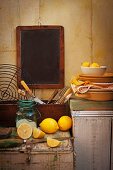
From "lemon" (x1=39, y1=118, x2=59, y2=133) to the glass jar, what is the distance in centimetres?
6

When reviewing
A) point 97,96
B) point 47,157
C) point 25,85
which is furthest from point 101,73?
point 47,157

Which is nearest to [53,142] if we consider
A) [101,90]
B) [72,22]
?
[101,90]

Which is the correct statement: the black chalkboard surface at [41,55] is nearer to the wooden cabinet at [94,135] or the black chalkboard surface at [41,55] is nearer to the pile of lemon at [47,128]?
the pile of lemon at [47,128]

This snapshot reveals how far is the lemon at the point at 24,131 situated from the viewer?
1842 millimetres

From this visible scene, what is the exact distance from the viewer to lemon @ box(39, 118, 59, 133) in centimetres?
196

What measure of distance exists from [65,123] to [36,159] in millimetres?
397

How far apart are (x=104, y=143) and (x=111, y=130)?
98 mm

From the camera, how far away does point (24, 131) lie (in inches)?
72.5

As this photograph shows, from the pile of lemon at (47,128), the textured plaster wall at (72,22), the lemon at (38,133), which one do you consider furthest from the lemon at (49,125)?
the textured plaster wall at (72,22)

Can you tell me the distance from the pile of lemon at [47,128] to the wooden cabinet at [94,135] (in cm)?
16

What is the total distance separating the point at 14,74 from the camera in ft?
7.80

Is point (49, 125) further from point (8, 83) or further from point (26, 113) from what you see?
point (8, 83)

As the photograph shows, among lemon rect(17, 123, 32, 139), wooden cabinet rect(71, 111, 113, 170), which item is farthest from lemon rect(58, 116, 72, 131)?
lemon rect(17, 123, 32, 139)

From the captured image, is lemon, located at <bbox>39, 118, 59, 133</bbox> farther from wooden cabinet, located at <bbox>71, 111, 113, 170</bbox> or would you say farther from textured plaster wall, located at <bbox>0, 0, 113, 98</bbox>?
textured plaster wall, located at <bbox>0, 0, 113, 98</bbox>
